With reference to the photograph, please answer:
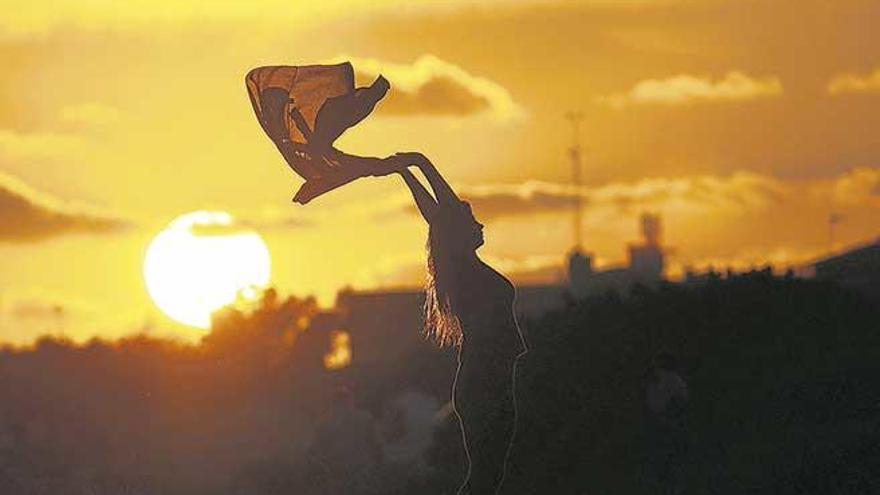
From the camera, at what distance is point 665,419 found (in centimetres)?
4722

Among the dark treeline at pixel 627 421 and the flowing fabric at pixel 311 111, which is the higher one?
the flowing fabric at pixel 311 111

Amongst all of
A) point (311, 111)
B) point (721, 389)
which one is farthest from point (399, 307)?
point (311, 111)

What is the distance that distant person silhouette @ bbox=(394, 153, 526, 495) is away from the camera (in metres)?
29.7

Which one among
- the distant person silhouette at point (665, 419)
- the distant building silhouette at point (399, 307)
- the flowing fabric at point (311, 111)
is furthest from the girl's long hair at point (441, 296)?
the distant building silhouette at point (399, 307)

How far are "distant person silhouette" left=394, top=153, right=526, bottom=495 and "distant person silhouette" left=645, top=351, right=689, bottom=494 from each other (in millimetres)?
12038

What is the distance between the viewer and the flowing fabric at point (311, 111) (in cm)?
3053

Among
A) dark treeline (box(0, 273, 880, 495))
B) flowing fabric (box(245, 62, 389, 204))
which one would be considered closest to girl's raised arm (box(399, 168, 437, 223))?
flowing fabric (box(245, 62, 389, 204))

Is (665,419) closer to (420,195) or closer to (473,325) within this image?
(473,325)

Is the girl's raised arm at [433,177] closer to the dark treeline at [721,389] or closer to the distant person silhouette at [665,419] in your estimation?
the dark treeline at [721,389]

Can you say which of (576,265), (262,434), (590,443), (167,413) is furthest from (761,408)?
(576,265)

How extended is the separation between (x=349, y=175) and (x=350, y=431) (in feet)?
106

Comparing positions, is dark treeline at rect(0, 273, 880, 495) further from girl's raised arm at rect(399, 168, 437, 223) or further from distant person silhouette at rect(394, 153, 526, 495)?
girl's raised arm at rect(399, 168, 437, 223)

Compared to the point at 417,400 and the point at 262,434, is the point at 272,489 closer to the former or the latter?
the point at 417,400

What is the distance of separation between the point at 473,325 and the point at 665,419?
17710mm
